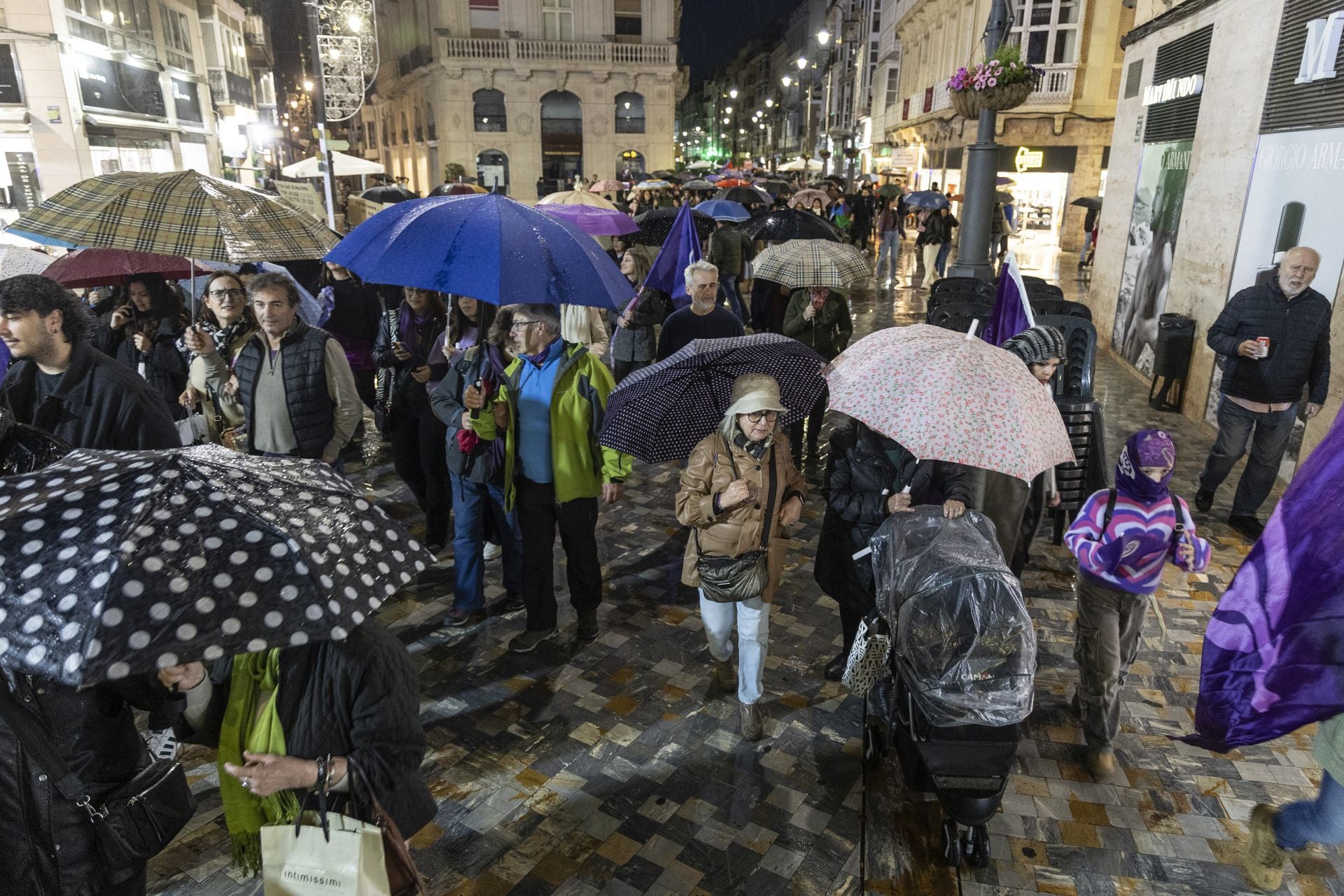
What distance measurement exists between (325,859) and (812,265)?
251 inches

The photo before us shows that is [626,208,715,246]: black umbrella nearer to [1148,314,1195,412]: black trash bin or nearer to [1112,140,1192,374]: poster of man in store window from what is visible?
[1112,140,1192,374]: poster of man in store window

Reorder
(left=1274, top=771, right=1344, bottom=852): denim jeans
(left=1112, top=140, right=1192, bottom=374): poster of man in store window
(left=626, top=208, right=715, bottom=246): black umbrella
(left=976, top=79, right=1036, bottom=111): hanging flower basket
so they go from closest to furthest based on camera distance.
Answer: (left=1274, top=771, right=1344, bottom=852): denim jeans < (left=1112, top=140, right=1192, bottom=374): poster of man in store window < (left=976, top=79, right=1036, bottom=111): hanging flower basket < (left=626, top=208, right=715, bottom=246): black umbrella

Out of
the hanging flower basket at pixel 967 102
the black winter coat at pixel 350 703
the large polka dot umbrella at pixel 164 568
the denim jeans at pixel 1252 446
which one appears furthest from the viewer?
the hanging flower basket at pixel 967 102

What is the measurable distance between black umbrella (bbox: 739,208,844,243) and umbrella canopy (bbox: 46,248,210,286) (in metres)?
6.95

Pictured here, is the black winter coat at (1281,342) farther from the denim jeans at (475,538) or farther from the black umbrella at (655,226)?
the black umbrella at (655,226)

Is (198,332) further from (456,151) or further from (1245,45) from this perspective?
(456,151)

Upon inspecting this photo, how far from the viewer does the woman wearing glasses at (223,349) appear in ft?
16.4

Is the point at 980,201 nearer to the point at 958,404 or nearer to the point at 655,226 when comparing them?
the point at 655,226

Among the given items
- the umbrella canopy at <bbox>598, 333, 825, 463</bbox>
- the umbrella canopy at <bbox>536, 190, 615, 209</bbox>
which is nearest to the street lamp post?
the umbrella canopy at <bbox>536, 190, 615, 209</bbox>

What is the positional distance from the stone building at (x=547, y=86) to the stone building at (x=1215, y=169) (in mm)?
33774

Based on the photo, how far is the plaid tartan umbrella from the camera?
4355mm

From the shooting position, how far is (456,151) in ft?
139

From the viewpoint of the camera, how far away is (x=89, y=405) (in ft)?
11.6

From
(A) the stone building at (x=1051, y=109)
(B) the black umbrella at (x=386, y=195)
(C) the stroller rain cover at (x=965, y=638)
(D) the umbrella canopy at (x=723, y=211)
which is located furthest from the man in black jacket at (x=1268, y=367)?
(A) the stone building at (x=1051, y=109)
